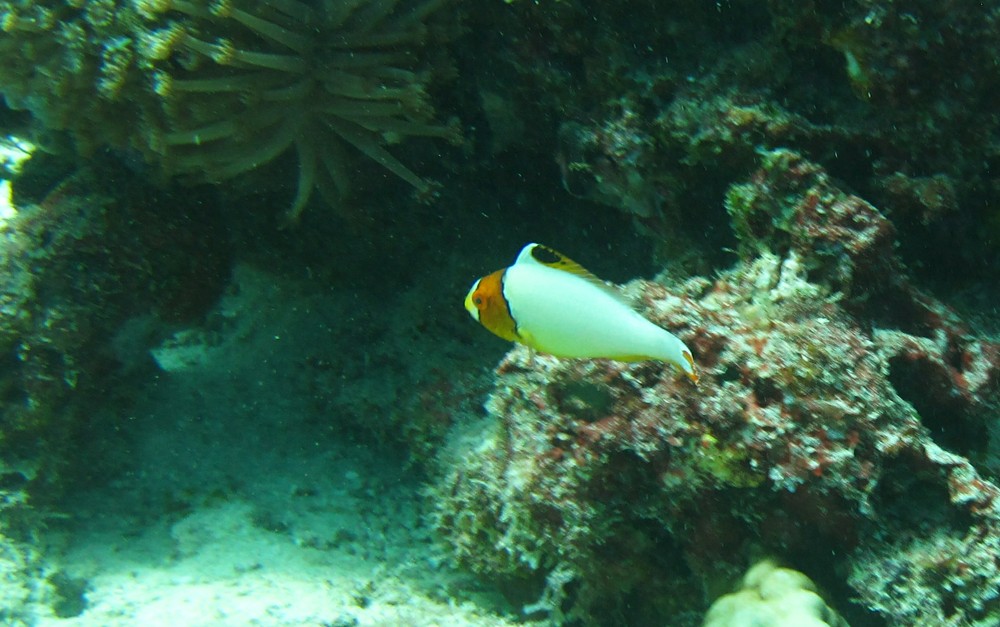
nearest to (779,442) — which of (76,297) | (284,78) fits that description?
(284,78)

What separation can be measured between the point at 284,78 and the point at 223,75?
305 mm

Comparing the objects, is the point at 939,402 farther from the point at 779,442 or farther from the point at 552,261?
the point at 552,261

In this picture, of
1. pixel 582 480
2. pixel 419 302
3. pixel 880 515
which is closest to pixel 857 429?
pixel 880 515

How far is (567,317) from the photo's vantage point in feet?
6.45

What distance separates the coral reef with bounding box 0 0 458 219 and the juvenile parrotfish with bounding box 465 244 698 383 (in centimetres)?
176

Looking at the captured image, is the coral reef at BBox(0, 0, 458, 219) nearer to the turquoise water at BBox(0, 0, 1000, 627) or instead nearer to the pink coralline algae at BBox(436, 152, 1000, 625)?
the turquoise water at BBox(0, 0, 1000, 627)

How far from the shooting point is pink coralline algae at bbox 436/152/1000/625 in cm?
252

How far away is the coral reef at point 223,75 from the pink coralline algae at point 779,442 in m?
1.66

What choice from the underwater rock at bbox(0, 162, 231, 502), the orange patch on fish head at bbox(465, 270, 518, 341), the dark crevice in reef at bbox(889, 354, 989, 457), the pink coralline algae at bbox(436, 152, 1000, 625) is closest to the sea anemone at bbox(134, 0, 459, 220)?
the underwater rock at bbox(0, 162, 231, 502)

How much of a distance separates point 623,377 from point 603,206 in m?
1.80

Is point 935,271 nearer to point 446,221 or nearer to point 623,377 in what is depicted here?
point 623,377

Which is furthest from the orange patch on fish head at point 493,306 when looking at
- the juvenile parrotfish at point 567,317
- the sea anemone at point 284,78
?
the sea anemone at point 284,78

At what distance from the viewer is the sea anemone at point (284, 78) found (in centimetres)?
315

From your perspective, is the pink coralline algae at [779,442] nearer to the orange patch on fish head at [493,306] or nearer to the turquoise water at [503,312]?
the turquoise water at [503,312]
